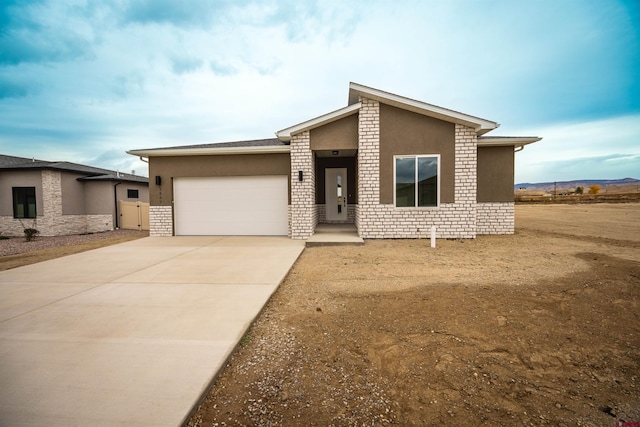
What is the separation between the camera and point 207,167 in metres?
10.0

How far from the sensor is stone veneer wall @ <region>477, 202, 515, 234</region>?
9461 millimetres

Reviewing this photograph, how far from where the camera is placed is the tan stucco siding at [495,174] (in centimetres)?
941

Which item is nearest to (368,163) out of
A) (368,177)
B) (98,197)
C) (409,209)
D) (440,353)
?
(368,177)

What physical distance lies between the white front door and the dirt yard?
7.70 m

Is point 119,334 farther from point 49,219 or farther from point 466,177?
point 49,219

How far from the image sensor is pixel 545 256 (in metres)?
6.37

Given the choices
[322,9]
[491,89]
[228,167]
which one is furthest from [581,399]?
[491,89]

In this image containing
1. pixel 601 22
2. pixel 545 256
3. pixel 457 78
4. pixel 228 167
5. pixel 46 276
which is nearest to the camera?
pixel 46 276

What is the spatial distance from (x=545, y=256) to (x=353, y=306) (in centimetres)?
561

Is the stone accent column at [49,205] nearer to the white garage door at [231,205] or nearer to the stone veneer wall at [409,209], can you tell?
the white garage door at [231,205]

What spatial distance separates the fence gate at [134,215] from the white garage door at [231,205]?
477 centimetres

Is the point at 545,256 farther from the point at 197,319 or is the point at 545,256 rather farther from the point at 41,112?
the point at 41,112

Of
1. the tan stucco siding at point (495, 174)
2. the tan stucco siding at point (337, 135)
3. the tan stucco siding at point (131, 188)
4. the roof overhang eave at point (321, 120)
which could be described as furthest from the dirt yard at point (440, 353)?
the tan stucco siding at point (131, 188)

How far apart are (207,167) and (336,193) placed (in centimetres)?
574
